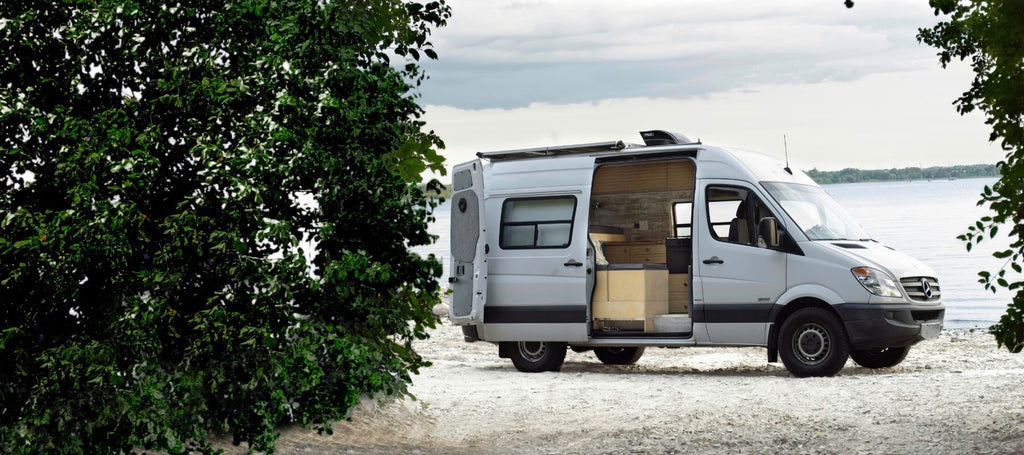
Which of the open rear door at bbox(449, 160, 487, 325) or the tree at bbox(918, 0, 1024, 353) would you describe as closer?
the tree at bbox(918, 0, 1024, 353)

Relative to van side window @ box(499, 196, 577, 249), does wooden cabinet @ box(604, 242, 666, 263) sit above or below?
below

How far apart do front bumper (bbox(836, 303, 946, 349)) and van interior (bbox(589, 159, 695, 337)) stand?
75.1 inches

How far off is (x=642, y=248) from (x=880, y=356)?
347 centimetres

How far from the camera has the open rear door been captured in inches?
615

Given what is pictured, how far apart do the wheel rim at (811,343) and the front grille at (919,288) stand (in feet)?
3.40

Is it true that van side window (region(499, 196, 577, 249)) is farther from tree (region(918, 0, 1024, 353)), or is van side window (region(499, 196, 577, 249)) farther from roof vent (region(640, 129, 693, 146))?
tree (region(918, 0, 1024, 353))

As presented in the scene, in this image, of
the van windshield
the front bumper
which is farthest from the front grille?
the van windshield

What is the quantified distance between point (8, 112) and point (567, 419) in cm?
582

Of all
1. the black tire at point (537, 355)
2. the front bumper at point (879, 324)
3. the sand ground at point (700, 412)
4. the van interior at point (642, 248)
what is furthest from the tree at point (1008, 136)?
the black tire at point (537, 355)

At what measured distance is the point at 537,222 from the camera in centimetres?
1594

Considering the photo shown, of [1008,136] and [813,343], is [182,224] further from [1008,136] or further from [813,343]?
[813,343]

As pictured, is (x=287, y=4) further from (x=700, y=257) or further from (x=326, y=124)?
(x=700, y=257)

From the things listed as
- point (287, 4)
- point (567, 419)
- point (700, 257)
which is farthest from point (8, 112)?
point (700, 257)

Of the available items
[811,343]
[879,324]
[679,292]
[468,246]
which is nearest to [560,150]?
[468,246]
